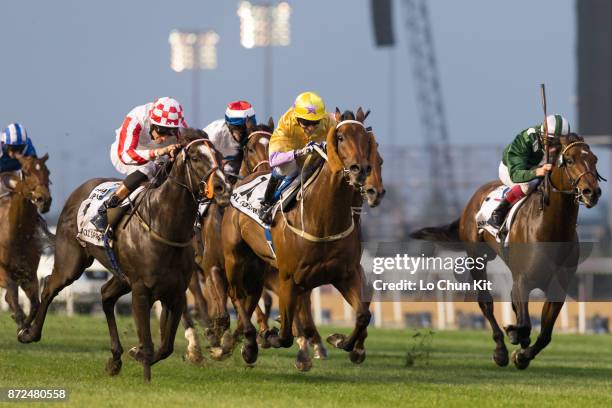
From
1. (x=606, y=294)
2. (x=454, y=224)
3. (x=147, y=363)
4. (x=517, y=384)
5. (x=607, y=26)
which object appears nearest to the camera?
(x=147, y=363)

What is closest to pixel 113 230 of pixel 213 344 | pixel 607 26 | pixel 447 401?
pixel 213 344

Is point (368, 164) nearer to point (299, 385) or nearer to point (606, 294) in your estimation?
point (299, 385)

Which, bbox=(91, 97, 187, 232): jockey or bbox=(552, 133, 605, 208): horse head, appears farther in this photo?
bbox=(552, 133, 605, 208): horse head

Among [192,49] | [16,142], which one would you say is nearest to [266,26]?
[192,49]

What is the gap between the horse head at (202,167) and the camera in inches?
358

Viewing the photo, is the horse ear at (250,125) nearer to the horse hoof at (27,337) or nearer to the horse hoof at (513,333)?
the horse hoof at (27,337)

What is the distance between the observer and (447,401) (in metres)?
8.89

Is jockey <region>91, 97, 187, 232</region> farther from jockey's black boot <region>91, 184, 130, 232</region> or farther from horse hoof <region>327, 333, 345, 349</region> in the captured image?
horse hoof <region>327, 333, 345, 349</region>

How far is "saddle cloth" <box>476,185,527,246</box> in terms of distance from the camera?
11.5 metres

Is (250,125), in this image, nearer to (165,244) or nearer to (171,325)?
(165,244)

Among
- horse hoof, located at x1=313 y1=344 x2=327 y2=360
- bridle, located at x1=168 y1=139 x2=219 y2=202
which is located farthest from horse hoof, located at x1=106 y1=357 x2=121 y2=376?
horse hoof, located at x1=313 y1=344 x2=327 y2=360

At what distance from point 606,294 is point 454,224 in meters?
13.8

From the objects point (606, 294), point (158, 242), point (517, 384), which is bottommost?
point (606, 294)

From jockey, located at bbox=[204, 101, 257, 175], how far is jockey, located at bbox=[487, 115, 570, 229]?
2078mm
